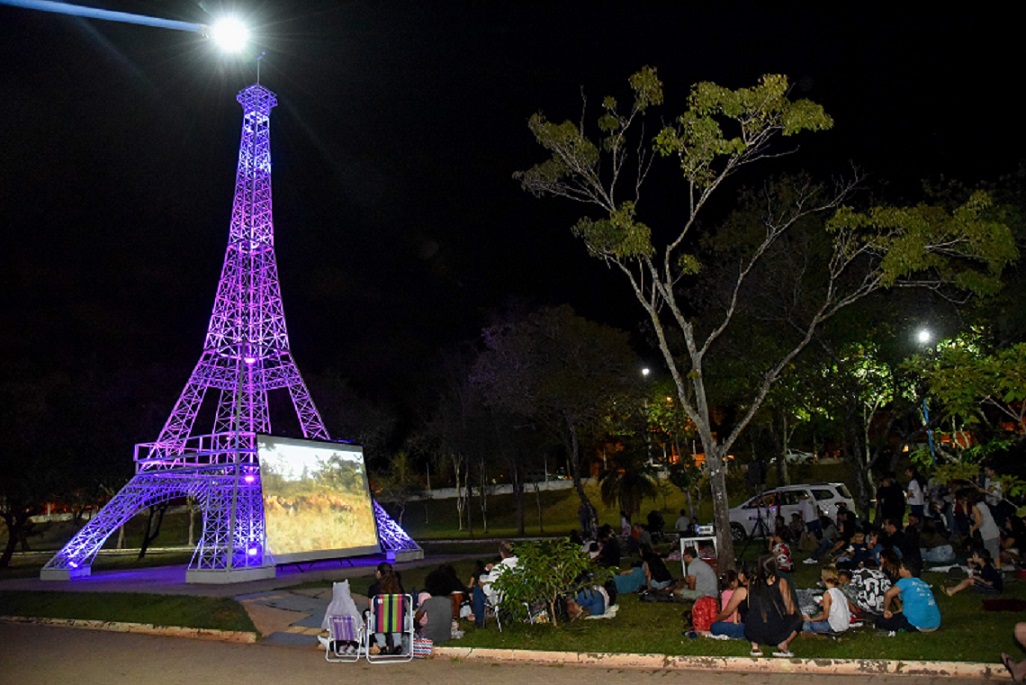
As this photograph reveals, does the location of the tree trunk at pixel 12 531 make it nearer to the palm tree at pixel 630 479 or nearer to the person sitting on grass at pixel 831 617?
the palm tree at pixel 630 479

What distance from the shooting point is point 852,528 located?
16156 millimetres

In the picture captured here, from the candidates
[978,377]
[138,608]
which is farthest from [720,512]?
[138,608]

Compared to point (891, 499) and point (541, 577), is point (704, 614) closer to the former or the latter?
point (541, 577)

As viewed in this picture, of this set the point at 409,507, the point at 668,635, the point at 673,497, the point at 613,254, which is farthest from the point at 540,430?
the point at 668,635

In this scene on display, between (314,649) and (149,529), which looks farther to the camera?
(149,529)

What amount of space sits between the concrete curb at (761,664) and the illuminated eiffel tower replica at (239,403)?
44.1 ft

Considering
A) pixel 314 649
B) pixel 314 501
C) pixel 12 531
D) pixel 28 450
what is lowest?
pixel 314 649

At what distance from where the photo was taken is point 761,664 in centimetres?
882

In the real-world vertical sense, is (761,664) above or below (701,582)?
below

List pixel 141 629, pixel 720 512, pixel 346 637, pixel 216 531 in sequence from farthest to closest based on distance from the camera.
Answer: pixel 216 531 → pixel 141 629 → pixel 720 512 → pixel 346 637

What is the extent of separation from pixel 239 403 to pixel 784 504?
17889 mm

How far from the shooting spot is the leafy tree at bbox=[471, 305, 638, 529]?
1334 inches

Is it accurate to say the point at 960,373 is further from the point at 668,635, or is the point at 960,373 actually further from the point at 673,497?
the point at 673,497

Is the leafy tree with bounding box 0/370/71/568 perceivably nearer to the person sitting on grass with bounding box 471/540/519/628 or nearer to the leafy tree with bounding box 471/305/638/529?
the leafy tree with bounding box 471/305/638/529
